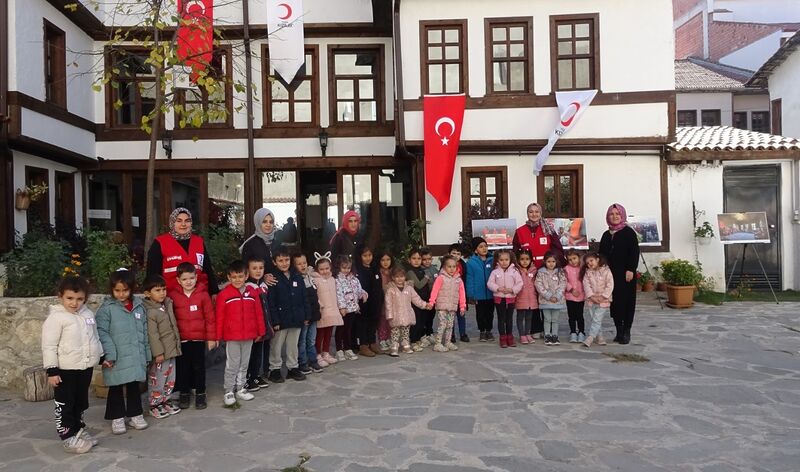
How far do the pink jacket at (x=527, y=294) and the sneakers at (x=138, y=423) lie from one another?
4927 millimetres

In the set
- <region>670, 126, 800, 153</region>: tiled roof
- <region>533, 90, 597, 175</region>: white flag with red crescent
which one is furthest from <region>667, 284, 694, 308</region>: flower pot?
<region>533, 90, 597, 175</region>: white flag with red crescent

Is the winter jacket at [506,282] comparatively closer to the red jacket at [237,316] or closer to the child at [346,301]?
the child at [346,301]

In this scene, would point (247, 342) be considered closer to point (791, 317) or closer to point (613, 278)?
point (613, 278)

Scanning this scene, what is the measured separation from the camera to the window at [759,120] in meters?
24.8

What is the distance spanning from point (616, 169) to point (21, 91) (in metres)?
11.5

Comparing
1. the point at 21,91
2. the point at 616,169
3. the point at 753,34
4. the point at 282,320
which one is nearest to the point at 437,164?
the point at 616,169

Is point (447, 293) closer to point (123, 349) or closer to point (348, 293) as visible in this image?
point (348, 293)

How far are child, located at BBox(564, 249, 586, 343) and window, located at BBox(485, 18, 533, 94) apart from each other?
5.56 metres

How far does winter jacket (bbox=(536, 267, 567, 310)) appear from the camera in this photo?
27.0 feet

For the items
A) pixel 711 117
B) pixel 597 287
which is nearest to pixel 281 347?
pixel 597 287

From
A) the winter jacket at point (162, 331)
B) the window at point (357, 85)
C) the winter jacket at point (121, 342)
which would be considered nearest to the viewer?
the winter jacket at point (121, 342)

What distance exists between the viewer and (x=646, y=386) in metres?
6.31

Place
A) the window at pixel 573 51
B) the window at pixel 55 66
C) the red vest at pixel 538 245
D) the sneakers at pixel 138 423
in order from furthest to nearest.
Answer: the window at pixel 573 51 < the window at pixel 55 66 < the red vest at pixel 538 245 < the sneakers at pixel 138 423

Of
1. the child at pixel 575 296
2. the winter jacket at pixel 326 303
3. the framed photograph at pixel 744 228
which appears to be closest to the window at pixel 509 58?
the framed photograph at pixel 744 228
